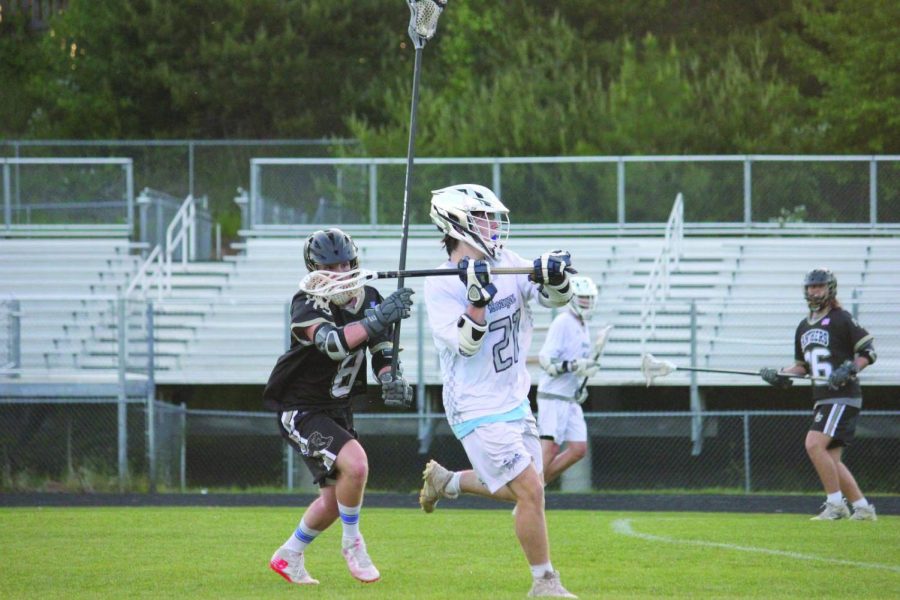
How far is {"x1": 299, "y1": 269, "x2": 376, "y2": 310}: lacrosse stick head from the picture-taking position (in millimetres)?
8078

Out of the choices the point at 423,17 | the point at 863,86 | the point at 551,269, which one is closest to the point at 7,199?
the point at 423,17

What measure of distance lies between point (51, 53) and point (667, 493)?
24.8 meters

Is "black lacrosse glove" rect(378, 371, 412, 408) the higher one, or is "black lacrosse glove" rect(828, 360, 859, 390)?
"black lacrosse glove" rect(378, 371, 412, 408)

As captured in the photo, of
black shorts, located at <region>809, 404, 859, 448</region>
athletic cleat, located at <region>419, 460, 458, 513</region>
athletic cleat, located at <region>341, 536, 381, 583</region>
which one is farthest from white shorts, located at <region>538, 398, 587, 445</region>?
athletic cleat, located at <region>341, 536, 381, 583</region>

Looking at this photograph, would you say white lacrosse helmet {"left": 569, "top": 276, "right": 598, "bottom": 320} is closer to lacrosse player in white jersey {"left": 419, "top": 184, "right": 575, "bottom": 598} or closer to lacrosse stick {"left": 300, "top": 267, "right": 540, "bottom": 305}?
lacrosse stick {"left": 300, "top": 267, "right": 540, "bottom": 305}

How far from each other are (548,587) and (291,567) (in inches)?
69.1

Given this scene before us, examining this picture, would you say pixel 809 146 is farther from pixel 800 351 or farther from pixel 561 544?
pixel 561 544

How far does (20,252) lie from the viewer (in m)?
21.1

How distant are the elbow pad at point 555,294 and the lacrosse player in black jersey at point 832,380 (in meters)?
5.11

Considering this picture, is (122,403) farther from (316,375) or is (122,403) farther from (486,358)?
(486,358)

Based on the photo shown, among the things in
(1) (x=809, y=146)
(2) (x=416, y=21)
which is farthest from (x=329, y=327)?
(1) (x=809, y=146)

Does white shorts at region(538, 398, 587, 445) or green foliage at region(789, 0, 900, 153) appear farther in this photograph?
green foliage at region(789, 0, 900, 153)

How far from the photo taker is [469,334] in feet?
23.7

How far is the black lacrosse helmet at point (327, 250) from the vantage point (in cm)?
827
